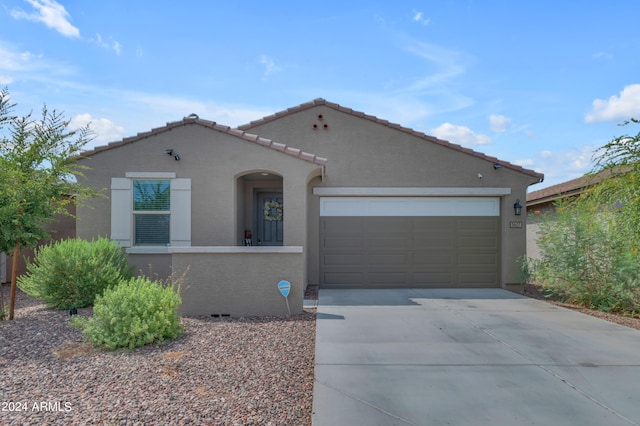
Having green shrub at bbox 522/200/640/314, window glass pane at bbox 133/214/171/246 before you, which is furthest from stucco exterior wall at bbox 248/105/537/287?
window glass pane at bbox 133/214/171/246

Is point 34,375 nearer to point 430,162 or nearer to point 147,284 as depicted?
point 147,284

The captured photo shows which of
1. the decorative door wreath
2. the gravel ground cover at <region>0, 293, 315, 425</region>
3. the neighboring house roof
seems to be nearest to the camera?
the gravel ground cover at <region>0, 293, 315, 425</region>

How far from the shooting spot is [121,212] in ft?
29.3

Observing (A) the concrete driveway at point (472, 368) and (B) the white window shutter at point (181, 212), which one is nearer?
(A) the concrete driveway at point (472, 368)

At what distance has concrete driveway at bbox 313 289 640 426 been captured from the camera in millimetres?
3680

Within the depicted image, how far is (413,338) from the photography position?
6.05 m

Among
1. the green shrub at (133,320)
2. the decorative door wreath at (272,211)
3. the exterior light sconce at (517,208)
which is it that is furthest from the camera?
the decorative door wreath at (272,211)

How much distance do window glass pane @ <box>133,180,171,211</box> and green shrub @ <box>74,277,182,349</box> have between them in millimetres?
3259

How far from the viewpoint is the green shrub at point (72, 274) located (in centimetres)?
754

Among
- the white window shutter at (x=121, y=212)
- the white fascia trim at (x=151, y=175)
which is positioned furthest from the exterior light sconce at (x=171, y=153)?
the white window shutter at (x=121, y=212)

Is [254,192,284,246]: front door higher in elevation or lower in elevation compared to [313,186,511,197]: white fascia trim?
lower

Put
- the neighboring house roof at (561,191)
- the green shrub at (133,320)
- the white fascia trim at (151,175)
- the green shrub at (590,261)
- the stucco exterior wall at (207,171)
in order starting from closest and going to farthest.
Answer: the green shrub at (133,320), the green shrub at (590,261), the stucco exterior wall at (207,171), the white fascia trim at (151,175), the neighboring house roof at (561,191)

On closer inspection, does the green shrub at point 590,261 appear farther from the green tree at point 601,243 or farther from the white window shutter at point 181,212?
the white window shutter at point 181,212

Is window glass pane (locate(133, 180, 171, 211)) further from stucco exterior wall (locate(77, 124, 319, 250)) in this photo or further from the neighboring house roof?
the neighboring house roof
